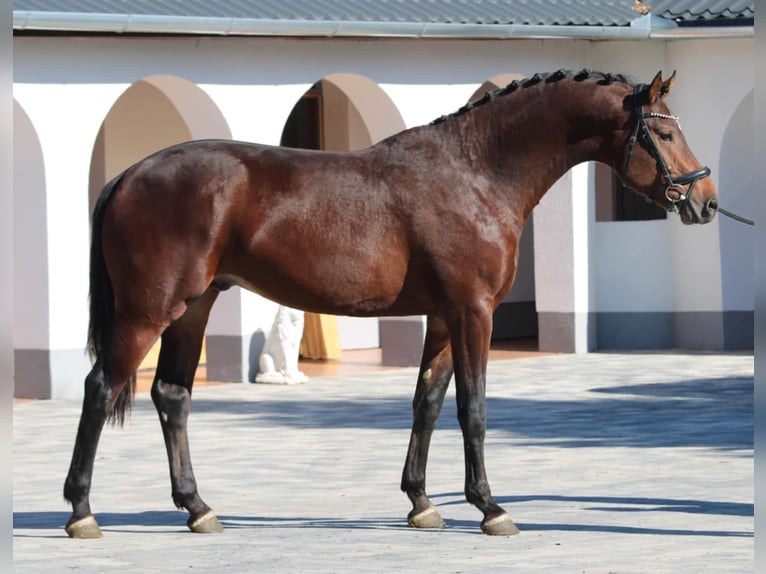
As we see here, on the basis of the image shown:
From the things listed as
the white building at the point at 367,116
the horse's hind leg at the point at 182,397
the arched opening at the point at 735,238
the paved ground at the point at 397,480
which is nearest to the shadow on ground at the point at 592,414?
the paved ground at the point at 397,480

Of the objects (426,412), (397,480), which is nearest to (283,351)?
(397,480)

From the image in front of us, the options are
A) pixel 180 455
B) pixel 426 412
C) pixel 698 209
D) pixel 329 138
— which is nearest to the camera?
pixel 698 209

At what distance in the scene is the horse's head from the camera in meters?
6.25

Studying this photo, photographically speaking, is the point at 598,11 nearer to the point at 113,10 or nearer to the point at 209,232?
the point at 113,10

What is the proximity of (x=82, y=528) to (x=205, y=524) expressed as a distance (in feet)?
1.87

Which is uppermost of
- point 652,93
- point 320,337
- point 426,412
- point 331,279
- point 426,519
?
point 652,93

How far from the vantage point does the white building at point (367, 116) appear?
1406 cm

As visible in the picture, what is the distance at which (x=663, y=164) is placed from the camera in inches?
247

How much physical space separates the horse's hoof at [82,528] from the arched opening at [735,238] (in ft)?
41.8

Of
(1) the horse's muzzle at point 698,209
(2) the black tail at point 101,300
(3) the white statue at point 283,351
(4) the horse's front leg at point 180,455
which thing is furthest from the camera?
(3) the white statue at point 283,351

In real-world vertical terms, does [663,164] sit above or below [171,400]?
above

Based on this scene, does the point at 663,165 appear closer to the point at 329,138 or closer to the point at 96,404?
the point at 96,404

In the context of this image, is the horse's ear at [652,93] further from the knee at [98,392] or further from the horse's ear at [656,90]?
the knee at [98,392]

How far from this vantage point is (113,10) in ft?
45.0
